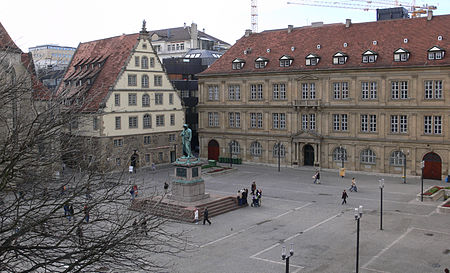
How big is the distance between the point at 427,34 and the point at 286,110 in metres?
18.4

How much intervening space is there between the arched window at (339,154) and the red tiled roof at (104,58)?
91.0 feet

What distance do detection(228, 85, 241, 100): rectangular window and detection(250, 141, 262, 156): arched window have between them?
6.56 metres

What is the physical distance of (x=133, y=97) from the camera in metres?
64.0

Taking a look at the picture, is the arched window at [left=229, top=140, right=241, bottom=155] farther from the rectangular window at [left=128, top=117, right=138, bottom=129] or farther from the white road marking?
the white road marking

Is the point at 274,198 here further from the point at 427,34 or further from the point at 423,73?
the point at 427,34

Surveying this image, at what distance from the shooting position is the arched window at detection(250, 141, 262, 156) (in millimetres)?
68125

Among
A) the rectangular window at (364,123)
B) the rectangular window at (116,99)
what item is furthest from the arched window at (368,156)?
the rectangular window at (116,99)

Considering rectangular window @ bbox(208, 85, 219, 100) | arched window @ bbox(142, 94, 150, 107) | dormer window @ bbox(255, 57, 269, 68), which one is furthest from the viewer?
rectangular window @ bbox(208, 85, 219, 100)

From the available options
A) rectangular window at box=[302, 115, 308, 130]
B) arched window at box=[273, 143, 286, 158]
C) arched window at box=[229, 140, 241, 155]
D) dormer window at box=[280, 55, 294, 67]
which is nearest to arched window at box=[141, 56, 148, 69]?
arched window at box=[229, 140, 241, 155]

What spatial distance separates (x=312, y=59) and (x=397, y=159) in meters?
15.5

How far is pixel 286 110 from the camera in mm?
64812

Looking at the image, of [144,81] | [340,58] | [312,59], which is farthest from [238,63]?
[340,58]

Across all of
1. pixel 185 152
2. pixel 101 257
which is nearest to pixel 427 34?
pixel 185 152

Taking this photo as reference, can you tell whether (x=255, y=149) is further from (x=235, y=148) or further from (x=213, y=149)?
(x=213, y=149)
